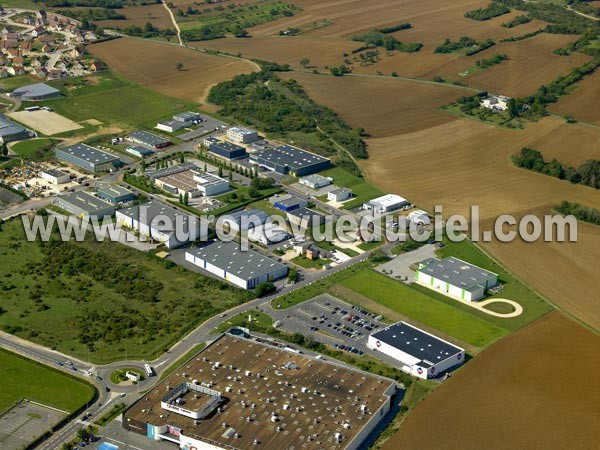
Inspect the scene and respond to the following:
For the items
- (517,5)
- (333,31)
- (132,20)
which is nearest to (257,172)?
(333,31)

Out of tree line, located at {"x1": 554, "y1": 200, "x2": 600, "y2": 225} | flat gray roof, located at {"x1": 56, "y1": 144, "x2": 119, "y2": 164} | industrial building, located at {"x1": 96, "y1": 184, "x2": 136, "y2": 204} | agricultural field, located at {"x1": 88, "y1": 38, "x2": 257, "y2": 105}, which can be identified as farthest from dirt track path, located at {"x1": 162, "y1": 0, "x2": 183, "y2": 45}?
tree line, located at {"x1": 554, "y1": 200, "x2": 600, "y2": 225}

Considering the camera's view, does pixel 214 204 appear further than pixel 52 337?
Yes

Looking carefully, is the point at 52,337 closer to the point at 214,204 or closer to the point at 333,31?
the point at 214,204

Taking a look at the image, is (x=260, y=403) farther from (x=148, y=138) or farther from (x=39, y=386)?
(x=148, y=138)

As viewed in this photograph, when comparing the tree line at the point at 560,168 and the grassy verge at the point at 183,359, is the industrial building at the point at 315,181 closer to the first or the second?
the tree line at the point at 560,168

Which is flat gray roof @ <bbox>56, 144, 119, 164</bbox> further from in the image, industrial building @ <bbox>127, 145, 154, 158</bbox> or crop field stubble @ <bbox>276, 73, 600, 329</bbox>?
crop field stubble @ <bbox>276, 73, 600, 329</bbox>

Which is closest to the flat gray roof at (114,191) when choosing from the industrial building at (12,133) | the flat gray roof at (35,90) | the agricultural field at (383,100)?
the industrial building at (12,133)
